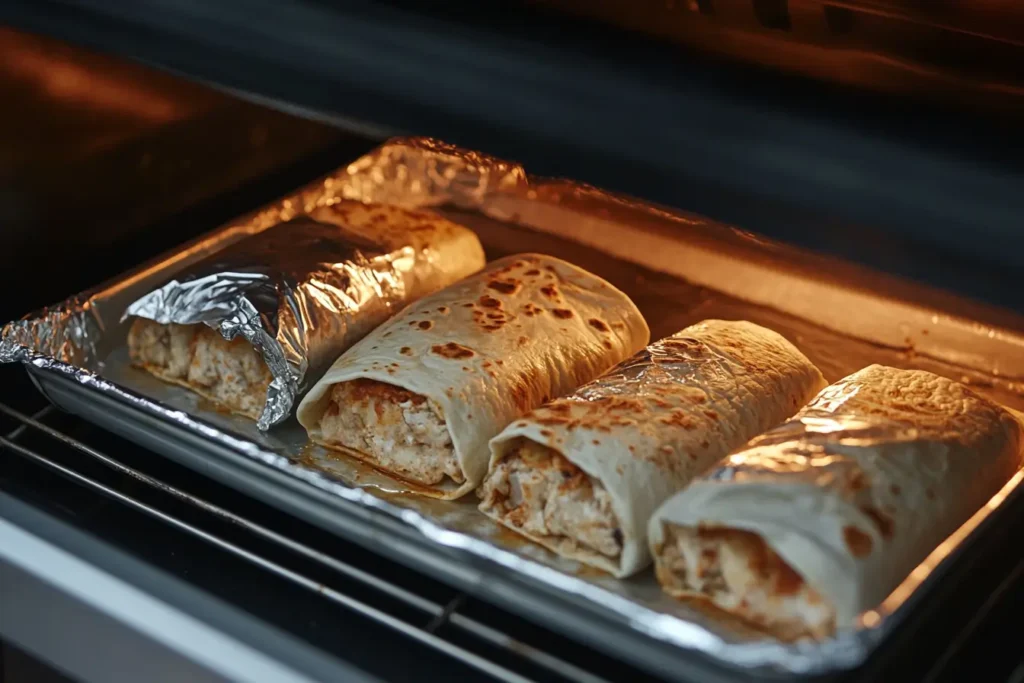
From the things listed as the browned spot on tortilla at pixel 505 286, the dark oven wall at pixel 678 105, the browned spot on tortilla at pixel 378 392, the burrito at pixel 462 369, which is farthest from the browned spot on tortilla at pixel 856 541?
the browned spot on tortilla at pixel 505 286

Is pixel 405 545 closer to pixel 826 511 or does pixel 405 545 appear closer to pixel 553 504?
pixel 553 504

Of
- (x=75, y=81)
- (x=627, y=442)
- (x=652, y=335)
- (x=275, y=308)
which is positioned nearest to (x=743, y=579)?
(x=627, y=442)

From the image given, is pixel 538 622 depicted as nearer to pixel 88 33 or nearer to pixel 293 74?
pixel 293 74

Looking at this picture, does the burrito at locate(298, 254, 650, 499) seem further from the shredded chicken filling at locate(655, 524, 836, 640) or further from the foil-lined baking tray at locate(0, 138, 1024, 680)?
the shredded chicken filling at locate(655, 524, 836, 640)

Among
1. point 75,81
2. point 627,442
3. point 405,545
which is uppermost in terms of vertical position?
point 75,81

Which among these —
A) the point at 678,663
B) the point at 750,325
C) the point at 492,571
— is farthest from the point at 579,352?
the point at 678,663

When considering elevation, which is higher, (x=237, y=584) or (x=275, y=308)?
(x=275, y=308)

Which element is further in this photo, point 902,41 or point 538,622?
point 538,622
